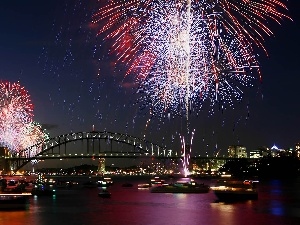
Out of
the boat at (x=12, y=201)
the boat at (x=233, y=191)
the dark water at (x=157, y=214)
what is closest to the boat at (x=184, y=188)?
the boat at (x=233, y=191)

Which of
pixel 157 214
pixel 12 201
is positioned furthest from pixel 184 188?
pixel 157 214

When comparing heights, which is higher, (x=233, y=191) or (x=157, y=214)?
(x=233, y=191)

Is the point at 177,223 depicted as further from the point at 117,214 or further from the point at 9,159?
the point at 9,159

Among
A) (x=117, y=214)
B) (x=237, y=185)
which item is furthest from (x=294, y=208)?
(x=117, y=214)

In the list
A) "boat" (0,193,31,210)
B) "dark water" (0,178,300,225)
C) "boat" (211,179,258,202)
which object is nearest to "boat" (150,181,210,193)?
"boat" (211,179,258,202)

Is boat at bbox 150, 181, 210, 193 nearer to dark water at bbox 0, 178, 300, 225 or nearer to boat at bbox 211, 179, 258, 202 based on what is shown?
boat at bbox 211, 179, 258, 202

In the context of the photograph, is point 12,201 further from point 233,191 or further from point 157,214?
point 233,191
